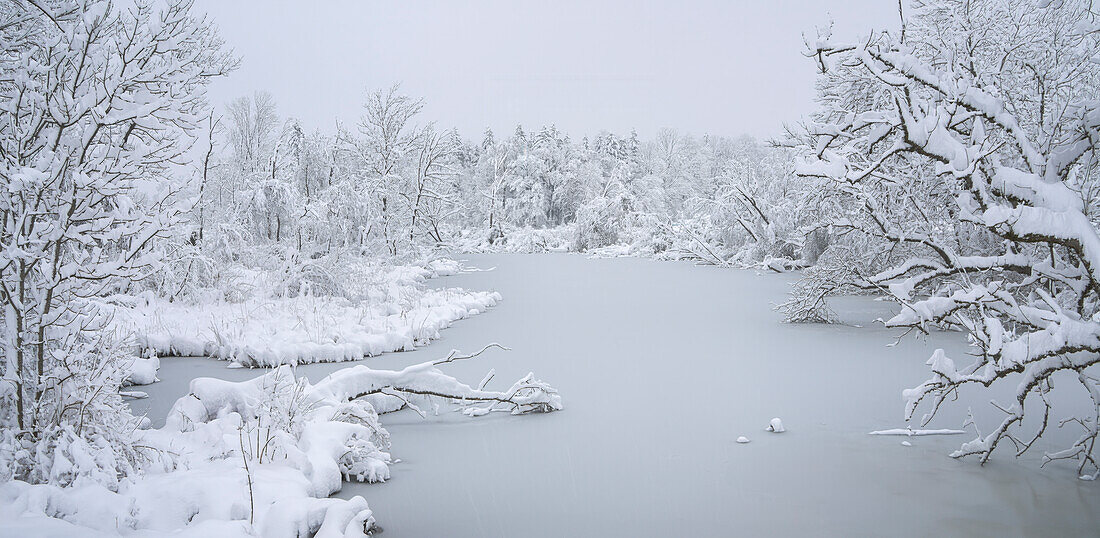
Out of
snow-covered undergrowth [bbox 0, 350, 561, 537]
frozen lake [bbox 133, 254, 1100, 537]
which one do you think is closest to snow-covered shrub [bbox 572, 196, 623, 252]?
frozen lake [bbox 133, 254, 1100, 537]

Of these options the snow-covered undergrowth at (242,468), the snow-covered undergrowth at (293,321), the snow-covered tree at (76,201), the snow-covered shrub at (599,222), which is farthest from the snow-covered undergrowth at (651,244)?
the snow-covered tree at (76,201)

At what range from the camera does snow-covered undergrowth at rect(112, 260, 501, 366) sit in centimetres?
1039

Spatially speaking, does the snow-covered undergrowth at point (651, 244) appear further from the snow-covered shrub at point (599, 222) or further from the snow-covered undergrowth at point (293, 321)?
the snow-covered undergrowth at point (293, 321)

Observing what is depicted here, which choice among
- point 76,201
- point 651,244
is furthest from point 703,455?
point 651,244

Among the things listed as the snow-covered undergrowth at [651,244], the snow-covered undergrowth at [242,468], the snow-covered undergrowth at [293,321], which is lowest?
the snow-covered undergrowth at [242,468]

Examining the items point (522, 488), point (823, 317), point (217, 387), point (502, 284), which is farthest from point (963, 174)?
point (502, 284)

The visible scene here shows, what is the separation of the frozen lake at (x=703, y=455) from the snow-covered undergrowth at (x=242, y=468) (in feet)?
1.27

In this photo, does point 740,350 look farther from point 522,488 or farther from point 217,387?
point 217,387

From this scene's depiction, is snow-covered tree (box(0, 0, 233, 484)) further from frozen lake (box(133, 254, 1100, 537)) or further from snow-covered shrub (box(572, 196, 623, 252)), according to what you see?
snow-covered shrub (box(572, 196, 623, 252))

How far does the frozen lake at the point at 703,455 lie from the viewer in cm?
474

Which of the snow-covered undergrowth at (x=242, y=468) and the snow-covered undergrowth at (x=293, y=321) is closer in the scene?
the snow-covered undergrowth at (x=242, y=468)

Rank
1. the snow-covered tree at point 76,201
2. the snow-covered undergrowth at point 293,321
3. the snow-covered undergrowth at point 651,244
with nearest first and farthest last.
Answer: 1. the snow-covered tree at point 76,201
2. the snow-covered undergrowth at point 293,321
3. the snow-covered undergrowth at point 651,244

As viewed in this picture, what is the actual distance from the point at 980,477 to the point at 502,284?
18847 mm

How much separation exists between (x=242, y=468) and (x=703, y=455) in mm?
3567
